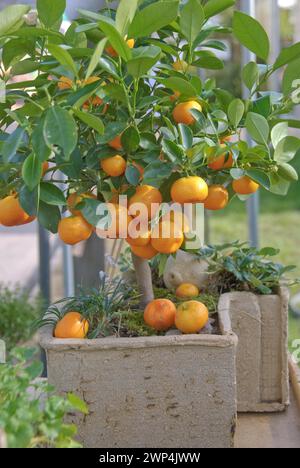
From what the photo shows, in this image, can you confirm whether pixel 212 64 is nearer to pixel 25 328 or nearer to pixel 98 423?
pixel 98 423

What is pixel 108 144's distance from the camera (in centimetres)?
80

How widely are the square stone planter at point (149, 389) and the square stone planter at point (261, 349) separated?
0.55ft

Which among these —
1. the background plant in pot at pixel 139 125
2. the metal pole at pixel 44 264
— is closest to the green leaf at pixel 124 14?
the background plant in pot at pixel 139 125

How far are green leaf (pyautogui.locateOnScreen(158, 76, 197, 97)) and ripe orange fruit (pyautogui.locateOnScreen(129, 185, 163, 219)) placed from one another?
0.35 ft

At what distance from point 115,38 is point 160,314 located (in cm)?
33

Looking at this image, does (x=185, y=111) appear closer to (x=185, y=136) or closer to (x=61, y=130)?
(x=185, y=136)

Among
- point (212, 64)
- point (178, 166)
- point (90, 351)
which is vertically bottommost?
point (90, 351)

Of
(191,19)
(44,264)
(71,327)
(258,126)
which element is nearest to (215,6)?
(191,19)

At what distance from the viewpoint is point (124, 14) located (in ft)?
2.32

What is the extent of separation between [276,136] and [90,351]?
303 mm

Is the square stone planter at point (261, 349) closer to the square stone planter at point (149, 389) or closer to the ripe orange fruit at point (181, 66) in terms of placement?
the square stone planter at point (149, 389)

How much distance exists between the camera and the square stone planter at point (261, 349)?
3.21 feet

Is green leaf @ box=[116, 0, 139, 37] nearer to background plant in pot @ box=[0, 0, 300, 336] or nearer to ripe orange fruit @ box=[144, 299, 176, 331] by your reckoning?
background plant in pot @ box=[0, 0, 300, 336]
